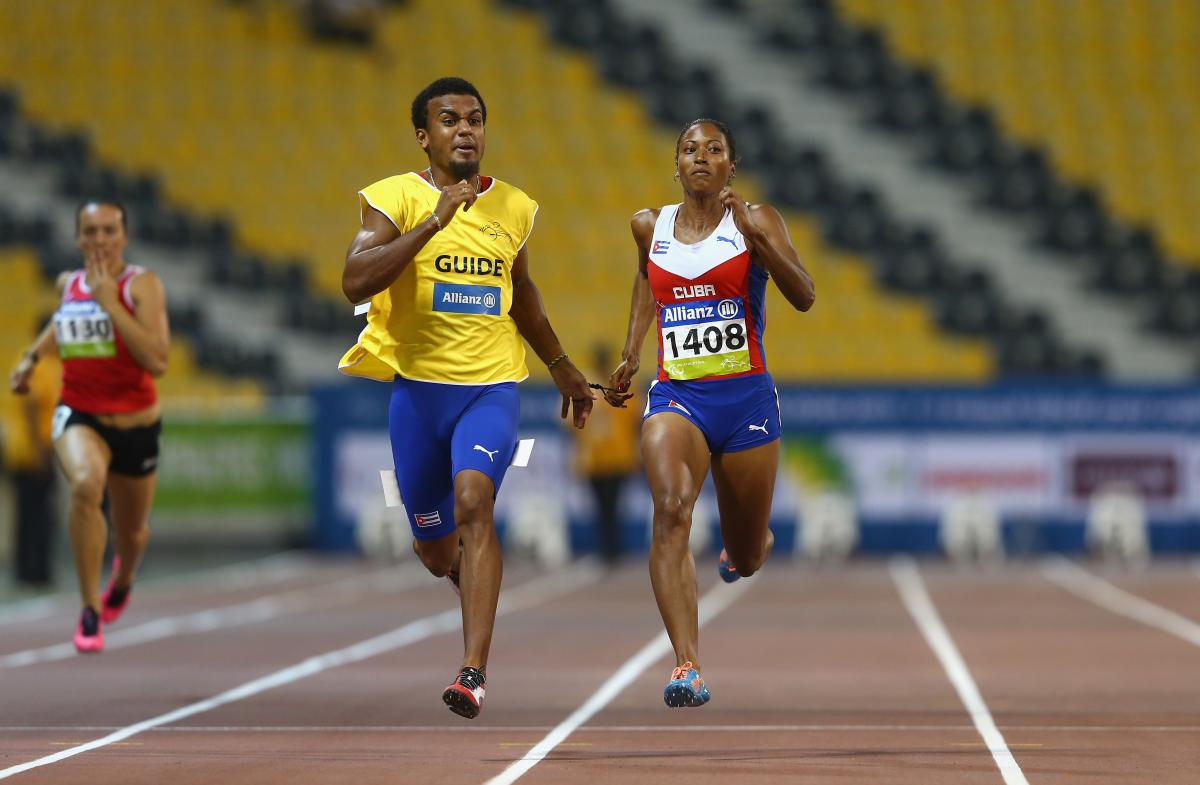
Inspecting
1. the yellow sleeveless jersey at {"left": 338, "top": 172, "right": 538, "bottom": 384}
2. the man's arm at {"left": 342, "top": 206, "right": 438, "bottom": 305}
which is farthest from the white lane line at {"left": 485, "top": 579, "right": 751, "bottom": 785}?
the man's arm at {"left": 342, "top": 206, "right": 438, "bottom": 305}

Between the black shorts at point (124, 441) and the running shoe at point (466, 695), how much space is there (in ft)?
12.7

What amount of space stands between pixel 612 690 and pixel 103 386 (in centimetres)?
303

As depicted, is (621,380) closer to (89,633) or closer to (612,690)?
(612,690)

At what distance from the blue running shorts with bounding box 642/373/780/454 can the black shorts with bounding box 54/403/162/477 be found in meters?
3.50

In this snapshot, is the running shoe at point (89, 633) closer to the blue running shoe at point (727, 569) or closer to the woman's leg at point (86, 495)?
the woman's leg at point (86, 495)

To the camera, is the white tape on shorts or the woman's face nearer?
the woman's face

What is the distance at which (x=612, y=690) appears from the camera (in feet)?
32.3

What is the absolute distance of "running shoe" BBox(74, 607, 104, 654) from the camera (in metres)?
10.5

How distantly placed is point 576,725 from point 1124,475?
1518cm

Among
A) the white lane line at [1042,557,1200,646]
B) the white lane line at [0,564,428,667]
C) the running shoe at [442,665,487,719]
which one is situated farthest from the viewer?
the white lane line at [1042,557,1200,646]

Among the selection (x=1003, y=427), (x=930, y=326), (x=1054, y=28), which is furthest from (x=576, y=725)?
(x=1054, y=28)

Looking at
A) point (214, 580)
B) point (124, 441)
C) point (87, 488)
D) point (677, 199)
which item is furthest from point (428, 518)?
point (677, 199)

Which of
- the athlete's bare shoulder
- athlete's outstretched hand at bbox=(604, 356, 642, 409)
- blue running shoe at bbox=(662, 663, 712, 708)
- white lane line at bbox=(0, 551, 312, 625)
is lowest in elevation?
white lane line at bbox=(0, 551, 312, 625)

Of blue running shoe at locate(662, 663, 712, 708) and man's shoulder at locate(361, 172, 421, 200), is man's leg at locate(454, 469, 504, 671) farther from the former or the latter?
man's shoulder at locate(361, 172, 421, 200)
